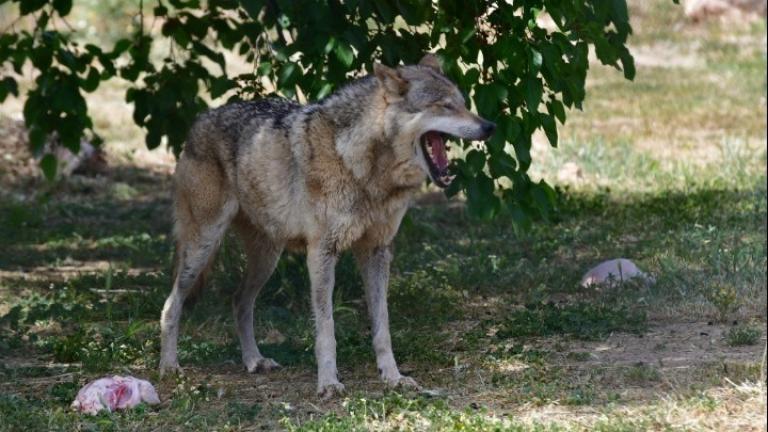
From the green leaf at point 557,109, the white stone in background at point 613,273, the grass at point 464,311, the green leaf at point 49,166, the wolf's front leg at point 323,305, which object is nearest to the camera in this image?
the grass at point 464,311

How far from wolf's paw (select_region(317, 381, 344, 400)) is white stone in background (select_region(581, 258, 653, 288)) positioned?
8.45 feet

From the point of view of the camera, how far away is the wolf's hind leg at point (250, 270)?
23.8 feet

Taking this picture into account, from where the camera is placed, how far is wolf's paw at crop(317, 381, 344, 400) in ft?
20.8

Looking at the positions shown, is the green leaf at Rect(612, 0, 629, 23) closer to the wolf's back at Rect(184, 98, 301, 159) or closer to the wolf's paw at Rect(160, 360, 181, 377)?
the wolf's back at Rect(184, 98, 301, 159)

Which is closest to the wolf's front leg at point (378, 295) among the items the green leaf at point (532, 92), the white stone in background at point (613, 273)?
the green leaf at point (532, 92)

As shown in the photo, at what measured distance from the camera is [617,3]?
6.88 m

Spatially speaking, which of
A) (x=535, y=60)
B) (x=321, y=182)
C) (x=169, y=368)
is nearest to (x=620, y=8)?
(x=535, y=60)

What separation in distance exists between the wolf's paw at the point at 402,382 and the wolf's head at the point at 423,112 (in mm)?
989

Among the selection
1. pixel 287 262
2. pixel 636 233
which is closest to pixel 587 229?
pixel 636 233

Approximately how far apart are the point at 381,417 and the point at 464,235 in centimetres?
459

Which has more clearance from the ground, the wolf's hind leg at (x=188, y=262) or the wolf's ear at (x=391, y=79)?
the wolf's ear at (x=391, y=79)

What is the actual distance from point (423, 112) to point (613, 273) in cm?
275

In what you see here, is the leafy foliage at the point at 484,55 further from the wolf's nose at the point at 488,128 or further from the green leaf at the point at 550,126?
the wolf's nose at the point at 488,128

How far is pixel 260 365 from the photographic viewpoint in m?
7.08
